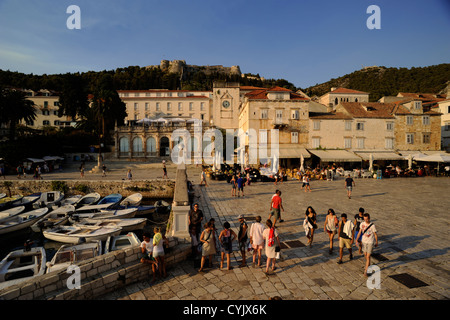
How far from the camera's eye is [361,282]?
246 inches

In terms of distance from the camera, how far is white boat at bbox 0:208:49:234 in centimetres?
1544

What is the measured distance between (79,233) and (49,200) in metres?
10.2

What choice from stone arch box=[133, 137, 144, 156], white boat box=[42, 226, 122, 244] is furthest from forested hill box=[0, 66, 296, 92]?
white boat box=[42, 226, 122, 244]

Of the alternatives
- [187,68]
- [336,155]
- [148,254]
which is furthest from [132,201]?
[187,68]

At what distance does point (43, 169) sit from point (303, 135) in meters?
36.8

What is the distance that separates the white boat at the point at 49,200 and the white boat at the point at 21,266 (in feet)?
35.9

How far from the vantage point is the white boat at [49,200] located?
65.0 feet

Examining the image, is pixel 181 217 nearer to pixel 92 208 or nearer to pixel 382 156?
pixel 92 208

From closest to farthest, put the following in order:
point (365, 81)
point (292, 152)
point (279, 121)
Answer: point (292, 152)
point (279, 121)
point (365, 81)

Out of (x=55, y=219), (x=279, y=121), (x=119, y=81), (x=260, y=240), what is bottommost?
(x=55, y=219)

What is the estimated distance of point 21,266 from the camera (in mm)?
9961

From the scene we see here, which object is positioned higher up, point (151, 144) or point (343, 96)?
point (343, 96)

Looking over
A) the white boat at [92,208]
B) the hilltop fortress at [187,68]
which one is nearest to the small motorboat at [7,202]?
the white boat at [92,208]
